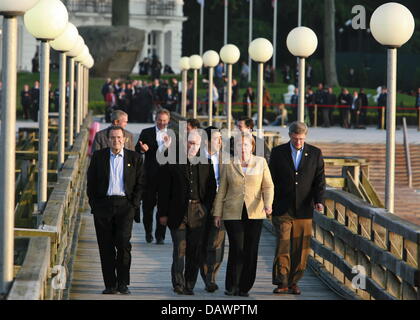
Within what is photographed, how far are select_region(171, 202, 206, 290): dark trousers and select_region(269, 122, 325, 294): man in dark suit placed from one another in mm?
740

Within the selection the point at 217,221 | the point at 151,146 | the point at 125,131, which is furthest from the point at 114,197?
the point at 151,146

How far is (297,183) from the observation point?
11422 mm

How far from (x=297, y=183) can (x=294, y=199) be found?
0.15 meters

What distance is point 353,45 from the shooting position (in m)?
86.2

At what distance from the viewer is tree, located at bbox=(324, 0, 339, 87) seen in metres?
66.5

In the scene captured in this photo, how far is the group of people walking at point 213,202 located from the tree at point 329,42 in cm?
5557

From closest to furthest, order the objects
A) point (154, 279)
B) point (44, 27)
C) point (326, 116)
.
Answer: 1. point (154, 279)
2. point (44, 27)
3. point (326, 116)

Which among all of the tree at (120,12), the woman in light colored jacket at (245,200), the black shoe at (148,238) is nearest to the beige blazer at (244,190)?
the woman in light colored jacket at (245,200)

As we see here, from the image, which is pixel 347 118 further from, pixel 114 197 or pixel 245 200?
pixel 114 197

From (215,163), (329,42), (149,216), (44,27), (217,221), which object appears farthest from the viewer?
(329,42)

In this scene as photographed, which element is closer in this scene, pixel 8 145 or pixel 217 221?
pixel 8 145

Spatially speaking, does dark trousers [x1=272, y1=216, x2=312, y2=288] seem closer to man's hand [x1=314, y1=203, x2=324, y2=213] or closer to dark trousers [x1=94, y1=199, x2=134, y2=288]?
man's hand [x1=314, y1=203, x2=324, y2=213]

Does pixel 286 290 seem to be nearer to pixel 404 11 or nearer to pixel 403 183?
pixel 404 11

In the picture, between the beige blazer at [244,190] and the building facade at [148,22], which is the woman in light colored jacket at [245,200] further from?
the building facade at [148,22]
